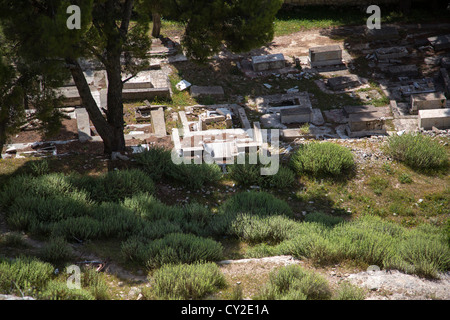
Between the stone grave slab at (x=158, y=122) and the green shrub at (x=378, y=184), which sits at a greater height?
the stone grave slab at (x=158, y=122)

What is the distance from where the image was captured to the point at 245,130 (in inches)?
464

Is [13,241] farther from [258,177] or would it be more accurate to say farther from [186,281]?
[258,177]

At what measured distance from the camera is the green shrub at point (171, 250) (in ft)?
19.3

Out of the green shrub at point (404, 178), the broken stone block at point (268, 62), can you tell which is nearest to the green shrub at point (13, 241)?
the green shrub at point (404, 178)

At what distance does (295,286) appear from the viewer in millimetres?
5172

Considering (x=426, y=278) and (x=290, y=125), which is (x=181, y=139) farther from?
(x=426, y=278)

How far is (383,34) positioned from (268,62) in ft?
15.2

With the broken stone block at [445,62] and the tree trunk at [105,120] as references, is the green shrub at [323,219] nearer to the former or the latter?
the tree trunk at [105,120]

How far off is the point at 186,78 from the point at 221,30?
3.78 meters

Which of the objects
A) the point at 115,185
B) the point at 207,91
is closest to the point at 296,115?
the point at 207,91

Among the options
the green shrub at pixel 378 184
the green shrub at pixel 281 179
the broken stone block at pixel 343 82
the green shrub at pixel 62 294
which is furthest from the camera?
the broken stone block at pixel 343 82

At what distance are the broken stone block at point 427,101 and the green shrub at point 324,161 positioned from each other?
4.15 metres
